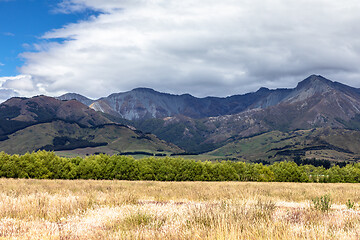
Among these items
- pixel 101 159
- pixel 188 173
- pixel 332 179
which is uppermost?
pixel 101 159

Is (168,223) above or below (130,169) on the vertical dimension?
above

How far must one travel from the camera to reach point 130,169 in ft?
221

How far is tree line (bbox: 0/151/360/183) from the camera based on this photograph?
203 feet

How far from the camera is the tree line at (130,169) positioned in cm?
6178

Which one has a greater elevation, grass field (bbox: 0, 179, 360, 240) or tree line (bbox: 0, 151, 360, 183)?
grass field (bbox: 0, 179, 360, 240)

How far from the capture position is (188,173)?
71.5 metres

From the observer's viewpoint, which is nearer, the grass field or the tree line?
the grass field

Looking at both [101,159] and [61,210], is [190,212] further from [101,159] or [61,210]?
[101,159]

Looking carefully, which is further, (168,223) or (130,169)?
(130,169)

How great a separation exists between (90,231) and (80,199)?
621 centimetres

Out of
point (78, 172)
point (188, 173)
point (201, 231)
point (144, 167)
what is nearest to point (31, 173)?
point (78, 172)

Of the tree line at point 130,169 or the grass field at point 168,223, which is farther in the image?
the tree line at point 130,169

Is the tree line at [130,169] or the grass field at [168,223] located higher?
the grass field at [168,223]

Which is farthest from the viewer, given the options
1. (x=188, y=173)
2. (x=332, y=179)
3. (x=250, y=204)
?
(x=332, y=179)
